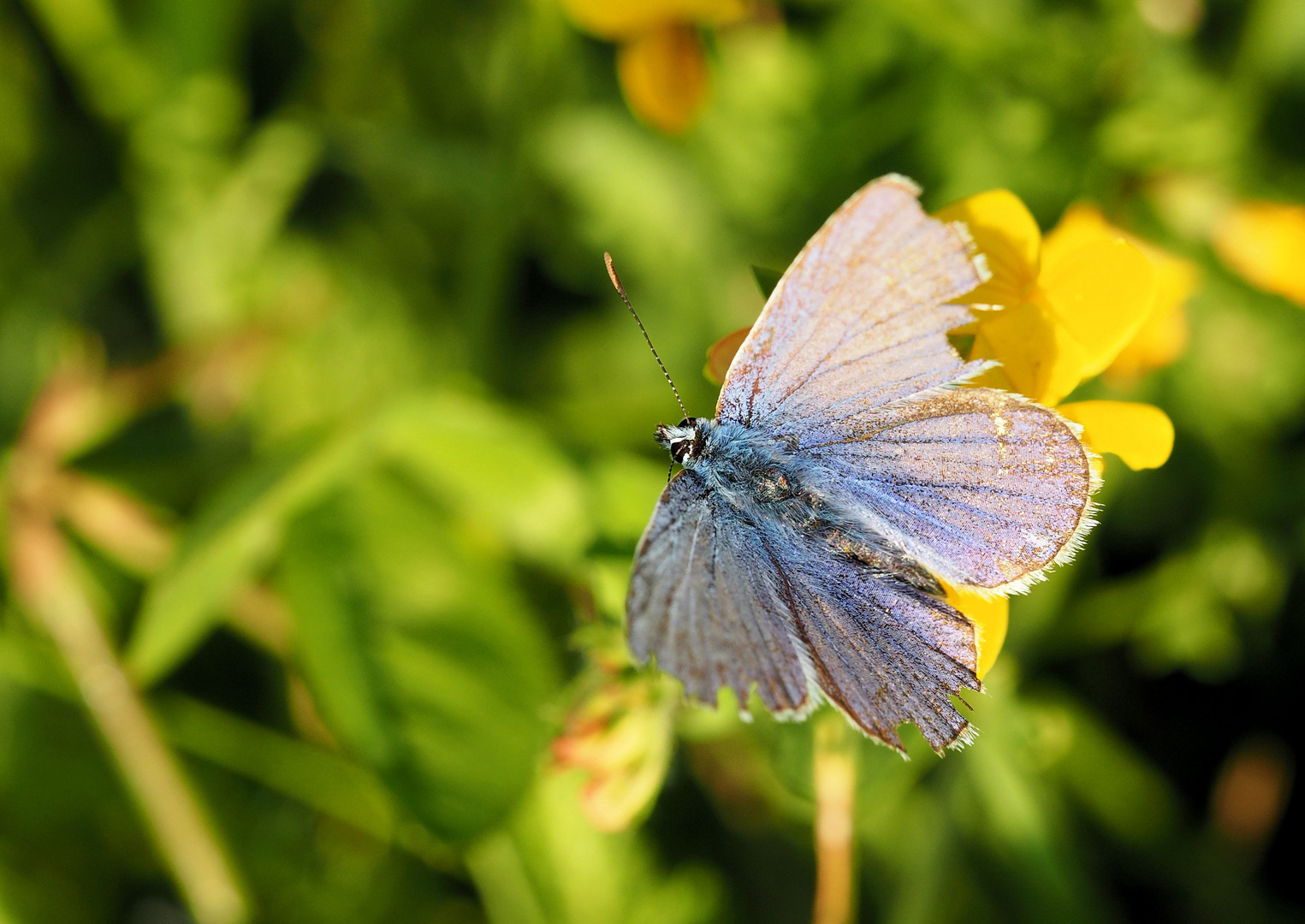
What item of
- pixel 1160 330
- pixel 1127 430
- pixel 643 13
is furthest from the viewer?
pixel 643 13

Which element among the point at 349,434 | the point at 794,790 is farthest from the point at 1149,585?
the point at 349,434

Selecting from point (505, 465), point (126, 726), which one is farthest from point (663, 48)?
point (126, 726)

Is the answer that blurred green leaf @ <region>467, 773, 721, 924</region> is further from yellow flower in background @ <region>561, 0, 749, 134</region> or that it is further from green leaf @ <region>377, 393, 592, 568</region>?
yellow flower in background @ <region>561, 0, 749, 134</region>

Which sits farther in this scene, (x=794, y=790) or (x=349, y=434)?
(x=349, y=434)

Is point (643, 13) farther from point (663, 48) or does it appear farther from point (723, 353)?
point (723, 353)

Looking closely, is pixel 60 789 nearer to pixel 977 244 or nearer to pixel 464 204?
pixel 464 204

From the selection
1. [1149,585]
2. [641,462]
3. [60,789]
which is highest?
[641,462]
